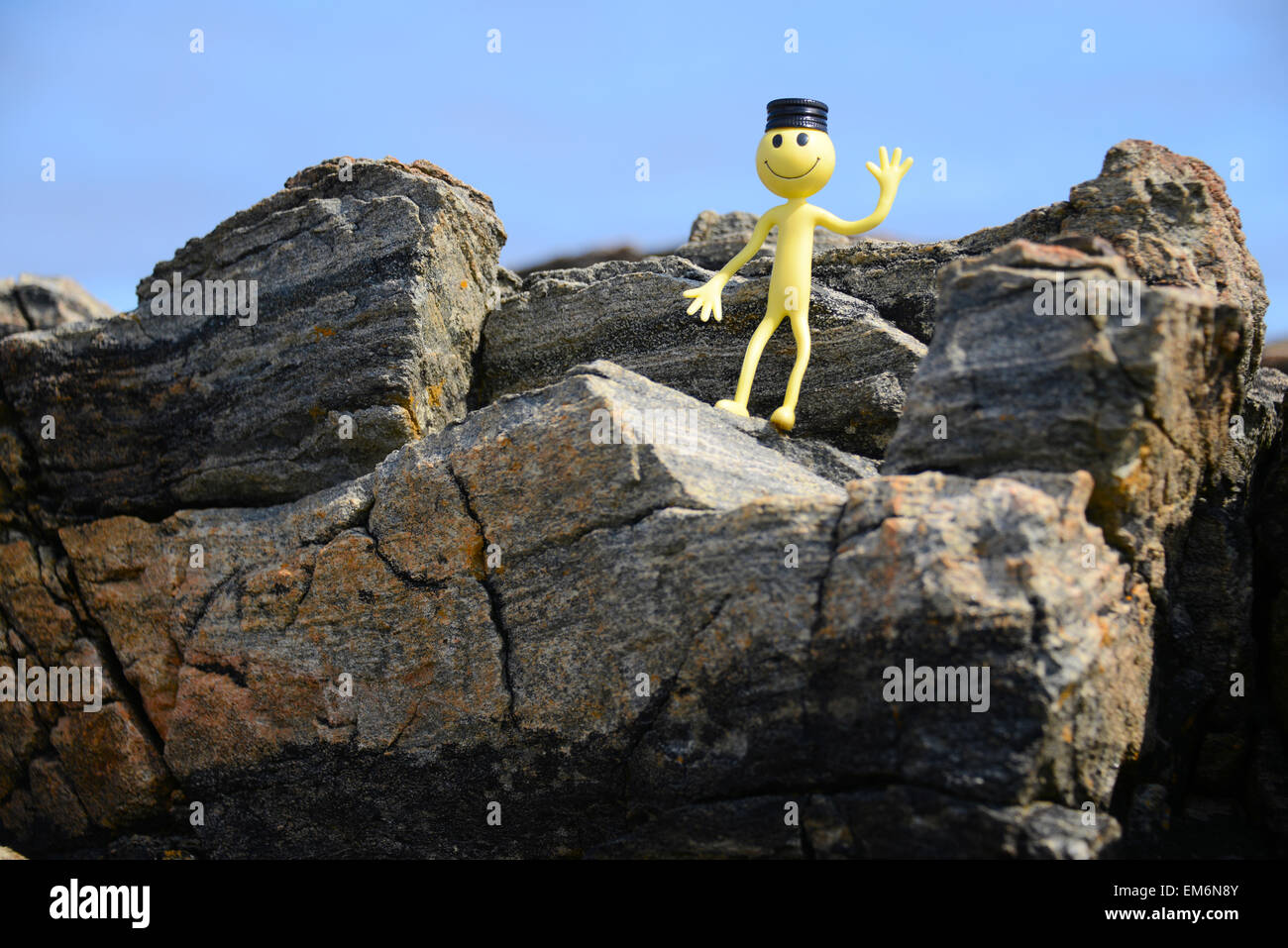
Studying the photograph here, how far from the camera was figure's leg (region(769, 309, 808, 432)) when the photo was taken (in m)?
9.77

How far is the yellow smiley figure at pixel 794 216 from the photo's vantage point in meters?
10.1

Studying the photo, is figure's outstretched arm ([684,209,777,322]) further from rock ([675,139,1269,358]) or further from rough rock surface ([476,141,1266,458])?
rock ([675,139,1269,358])

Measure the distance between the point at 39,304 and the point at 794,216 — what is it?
20005mm

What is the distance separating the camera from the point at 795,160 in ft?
33.1

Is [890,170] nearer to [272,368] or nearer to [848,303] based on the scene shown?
[848,303]

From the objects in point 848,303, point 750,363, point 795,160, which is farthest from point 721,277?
point 848,303

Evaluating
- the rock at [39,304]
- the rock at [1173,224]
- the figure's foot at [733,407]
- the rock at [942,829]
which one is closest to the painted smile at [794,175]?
the figure's foot at [733,407]

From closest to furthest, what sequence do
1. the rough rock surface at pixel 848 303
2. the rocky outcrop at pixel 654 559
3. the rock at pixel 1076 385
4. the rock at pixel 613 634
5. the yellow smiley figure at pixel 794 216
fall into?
the rock at pixel 613 634 < the rocky outcrop at pixel 654 559 < the rock at pixel 1076 385 < the rough rock surface at pixel 848 303 < the yellow smiley figure at pixel 794 216

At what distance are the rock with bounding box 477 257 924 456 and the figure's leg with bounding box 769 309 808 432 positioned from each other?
0.41 m

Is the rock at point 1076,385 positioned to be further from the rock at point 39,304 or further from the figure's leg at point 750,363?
the rock at point 39,304

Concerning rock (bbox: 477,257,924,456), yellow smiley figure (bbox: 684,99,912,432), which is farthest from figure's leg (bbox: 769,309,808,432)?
rock (bbox: 477,257,924,456)

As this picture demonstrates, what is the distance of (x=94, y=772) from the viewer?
10094 millimetres

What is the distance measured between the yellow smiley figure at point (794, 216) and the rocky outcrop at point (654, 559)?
0.69 metres

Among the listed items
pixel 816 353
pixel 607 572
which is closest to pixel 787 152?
pixel 816 353
